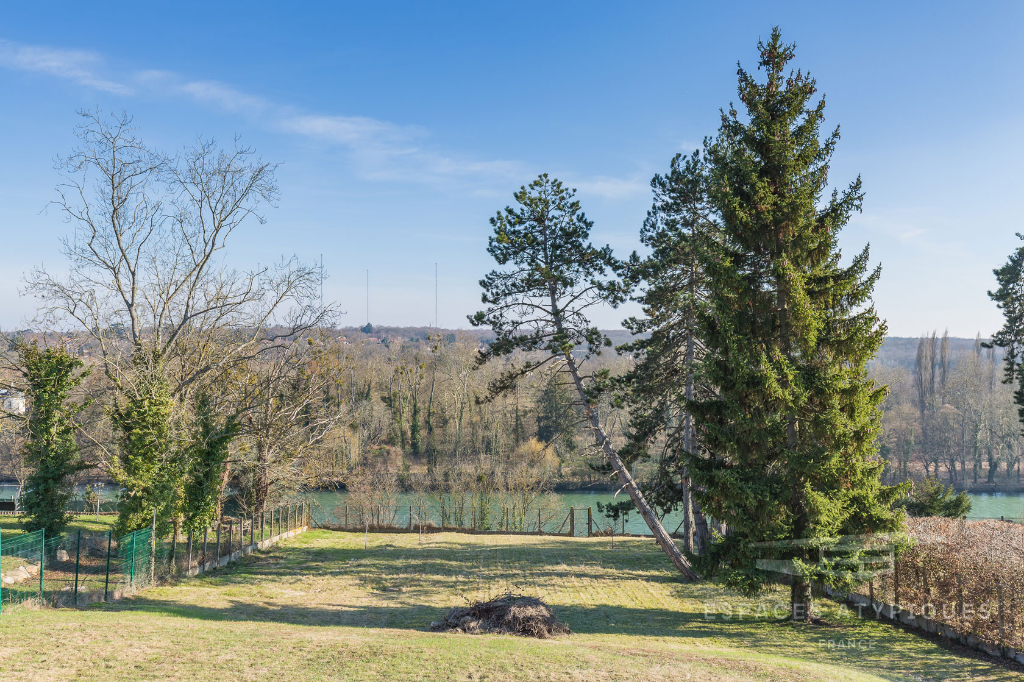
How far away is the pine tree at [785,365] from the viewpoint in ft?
43.1

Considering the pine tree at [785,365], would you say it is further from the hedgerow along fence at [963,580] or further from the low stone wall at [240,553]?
the low stone wall at [240,553]

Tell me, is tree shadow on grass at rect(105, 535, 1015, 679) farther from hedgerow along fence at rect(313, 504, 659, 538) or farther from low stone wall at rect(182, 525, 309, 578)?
hedgerow along fence at rect(313, 504, 659, 538)

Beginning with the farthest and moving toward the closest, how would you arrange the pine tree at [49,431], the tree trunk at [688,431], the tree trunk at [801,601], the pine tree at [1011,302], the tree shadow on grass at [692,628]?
1. the pine tree at [1011,302]
2. the tree trunk at [688,431]
3. the pine tree at [49,431]
4. the tree trunk at [801,601]
5. the tree shadow on grass at [692,628]

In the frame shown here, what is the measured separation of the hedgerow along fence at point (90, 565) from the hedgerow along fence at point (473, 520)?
11.8 meters

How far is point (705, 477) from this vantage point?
13750 mm

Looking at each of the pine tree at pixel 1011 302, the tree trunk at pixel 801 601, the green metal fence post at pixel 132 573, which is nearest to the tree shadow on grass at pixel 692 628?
the tree trunk at pixel 801 601

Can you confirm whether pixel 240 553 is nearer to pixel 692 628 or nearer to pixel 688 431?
pixel 692 628

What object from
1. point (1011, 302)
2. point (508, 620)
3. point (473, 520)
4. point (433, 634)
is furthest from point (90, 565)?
point (1011, 302)

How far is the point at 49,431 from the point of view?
1883cm

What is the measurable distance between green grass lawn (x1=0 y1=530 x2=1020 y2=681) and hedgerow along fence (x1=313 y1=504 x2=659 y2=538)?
750 cm

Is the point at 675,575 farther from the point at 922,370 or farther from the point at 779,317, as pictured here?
the point at 922,370

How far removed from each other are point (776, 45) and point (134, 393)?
18.8 meters

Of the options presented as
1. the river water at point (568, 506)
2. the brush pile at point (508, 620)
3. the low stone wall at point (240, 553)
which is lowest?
the river water at point (568, 506)

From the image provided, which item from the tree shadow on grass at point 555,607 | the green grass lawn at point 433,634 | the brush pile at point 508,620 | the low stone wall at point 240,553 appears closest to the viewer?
the green grass lawn at point 433,634
